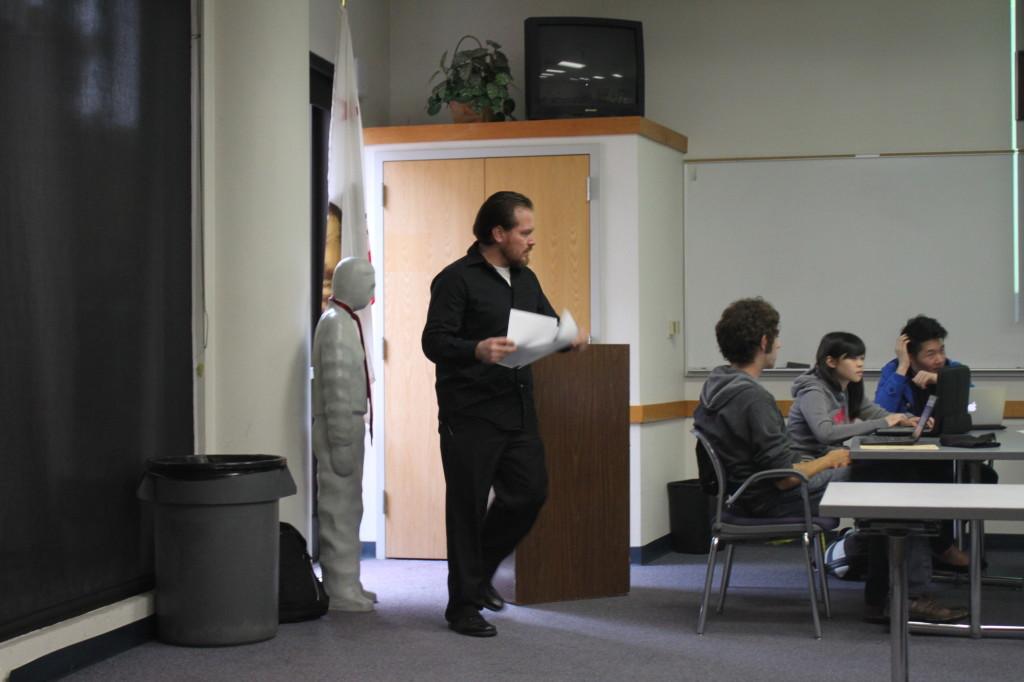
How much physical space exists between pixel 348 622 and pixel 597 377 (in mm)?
1438

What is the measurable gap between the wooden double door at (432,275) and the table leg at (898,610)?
3.74 metres

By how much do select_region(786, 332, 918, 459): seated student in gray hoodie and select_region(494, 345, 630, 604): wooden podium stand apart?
737 mm

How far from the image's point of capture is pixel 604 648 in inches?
178

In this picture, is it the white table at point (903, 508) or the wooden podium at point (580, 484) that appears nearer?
the white table at point (903, 508)

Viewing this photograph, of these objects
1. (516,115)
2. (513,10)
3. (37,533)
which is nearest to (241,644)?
(37,533)

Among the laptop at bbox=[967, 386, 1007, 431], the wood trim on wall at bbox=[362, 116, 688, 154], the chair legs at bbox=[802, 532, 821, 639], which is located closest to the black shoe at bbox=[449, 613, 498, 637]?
the chair legs at bbox=[802, 532, 821, 639]

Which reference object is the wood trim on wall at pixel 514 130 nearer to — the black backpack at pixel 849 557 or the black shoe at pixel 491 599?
the black backpack at pixel 849 557

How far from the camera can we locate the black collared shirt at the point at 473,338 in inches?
185

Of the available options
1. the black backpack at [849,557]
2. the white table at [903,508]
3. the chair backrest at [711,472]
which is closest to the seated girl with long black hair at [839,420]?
the black backpack at [849,557]

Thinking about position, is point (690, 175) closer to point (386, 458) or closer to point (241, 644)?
point (386, 458)

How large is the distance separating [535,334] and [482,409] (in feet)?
1.44

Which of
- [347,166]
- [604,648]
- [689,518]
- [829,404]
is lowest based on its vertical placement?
[604,648]

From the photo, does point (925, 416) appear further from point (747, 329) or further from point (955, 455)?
point (747, 329)

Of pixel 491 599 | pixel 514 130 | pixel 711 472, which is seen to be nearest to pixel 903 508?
pixel 711 472
